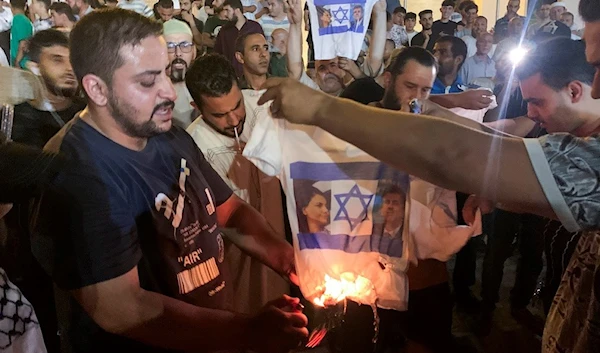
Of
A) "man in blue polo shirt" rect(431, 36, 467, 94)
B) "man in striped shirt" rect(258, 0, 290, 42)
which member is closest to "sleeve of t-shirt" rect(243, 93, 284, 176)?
"man in blue polo shirt" rect(431, 36, 467, 94)

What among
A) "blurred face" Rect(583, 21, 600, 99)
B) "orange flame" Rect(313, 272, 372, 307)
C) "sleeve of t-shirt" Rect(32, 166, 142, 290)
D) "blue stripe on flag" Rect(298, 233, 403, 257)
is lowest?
"orange flame" Rect(313, 272, 372, 307)

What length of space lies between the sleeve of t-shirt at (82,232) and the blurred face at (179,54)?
110 inches

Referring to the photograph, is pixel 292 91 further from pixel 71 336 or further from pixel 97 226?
pixel 71 336

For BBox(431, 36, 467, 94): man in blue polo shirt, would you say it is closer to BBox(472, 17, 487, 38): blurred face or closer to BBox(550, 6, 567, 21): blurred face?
BBox(472, 17, 487, 38): blurred face

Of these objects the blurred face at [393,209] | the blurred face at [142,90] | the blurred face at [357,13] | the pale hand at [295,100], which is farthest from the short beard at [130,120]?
the blurred face at [357,13]

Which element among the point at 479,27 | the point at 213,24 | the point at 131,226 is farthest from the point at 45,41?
the point at 479,27

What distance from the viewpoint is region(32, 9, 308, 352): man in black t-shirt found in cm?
155

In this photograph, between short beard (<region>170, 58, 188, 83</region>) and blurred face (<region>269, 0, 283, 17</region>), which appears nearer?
short beard (<region>170, 58, 188, 83</region>)

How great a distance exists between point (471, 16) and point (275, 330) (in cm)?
Result: 672

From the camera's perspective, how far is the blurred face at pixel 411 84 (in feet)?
10.1

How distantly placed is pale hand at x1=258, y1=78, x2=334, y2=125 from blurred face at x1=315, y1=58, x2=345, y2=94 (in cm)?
268

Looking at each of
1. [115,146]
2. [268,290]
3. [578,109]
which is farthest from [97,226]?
[578,109]

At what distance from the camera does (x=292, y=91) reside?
4.64ft

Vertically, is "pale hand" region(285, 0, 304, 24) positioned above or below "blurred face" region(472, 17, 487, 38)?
above
